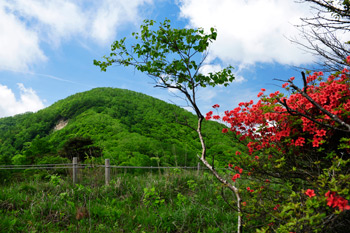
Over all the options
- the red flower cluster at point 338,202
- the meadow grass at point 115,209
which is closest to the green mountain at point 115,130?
the meadow grass at point 115,209

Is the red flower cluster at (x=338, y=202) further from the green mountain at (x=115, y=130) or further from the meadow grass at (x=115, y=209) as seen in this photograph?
→ the green mountain at (x=115, y=130)

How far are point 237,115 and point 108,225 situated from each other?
2.97 m

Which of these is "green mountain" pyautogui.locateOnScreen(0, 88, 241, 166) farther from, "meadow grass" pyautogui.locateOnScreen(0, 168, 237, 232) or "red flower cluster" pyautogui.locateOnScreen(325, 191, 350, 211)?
"red flower cluster" pyautogui.locateOnScreen(325, 191, 350, 211)

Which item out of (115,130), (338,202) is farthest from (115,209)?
(115,130)

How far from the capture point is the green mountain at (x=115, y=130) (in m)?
16.7

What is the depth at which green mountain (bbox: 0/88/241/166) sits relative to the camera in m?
16.7

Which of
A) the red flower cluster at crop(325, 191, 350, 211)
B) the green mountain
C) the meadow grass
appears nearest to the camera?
the red flower cluster at crop(325, 191, 350, 211)

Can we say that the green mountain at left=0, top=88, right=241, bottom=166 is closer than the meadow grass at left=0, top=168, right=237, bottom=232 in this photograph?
No

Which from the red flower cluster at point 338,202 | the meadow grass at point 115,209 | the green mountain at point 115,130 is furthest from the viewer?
the green mountain at point 115,130

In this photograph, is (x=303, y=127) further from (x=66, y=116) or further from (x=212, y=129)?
(x=66, y=116)

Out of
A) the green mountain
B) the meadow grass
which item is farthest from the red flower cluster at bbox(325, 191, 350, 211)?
the green mountain

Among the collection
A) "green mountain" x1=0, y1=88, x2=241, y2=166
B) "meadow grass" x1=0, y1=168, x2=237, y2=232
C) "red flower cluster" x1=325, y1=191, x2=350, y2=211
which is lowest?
"meadow grass" x1=0, y1=168, x2=237, y2=232

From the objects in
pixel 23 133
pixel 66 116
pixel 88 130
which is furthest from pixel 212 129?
pixel 23 133

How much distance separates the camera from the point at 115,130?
2192cm
